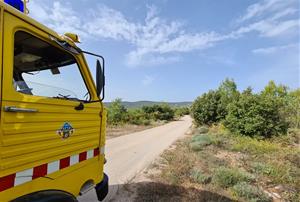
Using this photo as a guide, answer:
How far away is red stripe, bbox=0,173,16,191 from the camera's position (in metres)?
1.65

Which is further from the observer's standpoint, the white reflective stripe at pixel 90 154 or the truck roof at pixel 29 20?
the white reflective stripe at pixel 90 154

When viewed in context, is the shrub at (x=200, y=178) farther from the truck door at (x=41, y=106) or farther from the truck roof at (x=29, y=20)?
the truck roof at (x=29, y=20)

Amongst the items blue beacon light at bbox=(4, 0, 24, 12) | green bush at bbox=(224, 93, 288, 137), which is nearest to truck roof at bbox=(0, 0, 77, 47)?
blue beacon light at bbox=(4, 0, 24, 12)

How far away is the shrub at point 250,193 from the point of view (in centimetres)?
493

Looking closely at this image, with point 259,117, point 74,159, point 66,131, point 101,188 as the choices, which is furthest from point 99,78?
point 259,117

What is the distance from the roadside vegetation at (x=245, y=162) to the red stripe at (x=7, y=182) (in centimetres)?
346

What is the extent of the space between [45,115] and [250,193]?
4.67 metres

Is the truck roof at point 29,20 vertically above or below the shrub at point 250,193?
above

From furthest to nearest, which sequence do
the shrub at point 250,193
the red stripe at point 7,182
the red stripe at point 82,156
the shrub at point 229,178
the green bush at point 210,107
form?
1. the green bush at point 210,107
2. the shrub at point 229,178
3. the shrub at point 250,193
4. the red stripe at point 82,156
5. the red stripe at point 7,182

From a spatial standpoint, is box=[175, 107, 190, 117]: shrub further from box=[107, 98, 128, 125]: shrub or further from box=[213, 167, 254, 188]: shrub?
box=[213, 167, 254, 188]: shrub

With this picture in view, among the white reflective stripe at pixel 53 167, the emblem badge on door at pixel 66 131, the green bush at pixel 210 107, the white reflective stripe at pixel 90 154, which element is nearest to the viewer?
the white reflective stripe at pixel 53 167

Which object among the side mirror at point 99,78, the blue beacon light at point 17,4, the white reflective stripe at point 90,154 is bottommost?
the white reflective stripe at point 90,154

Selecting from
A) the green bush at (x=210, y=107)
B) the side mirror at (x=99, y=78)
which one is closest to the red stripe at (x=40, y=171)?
the side mirror at (x=99, y=78)

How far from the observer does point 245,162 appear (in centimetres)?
777
